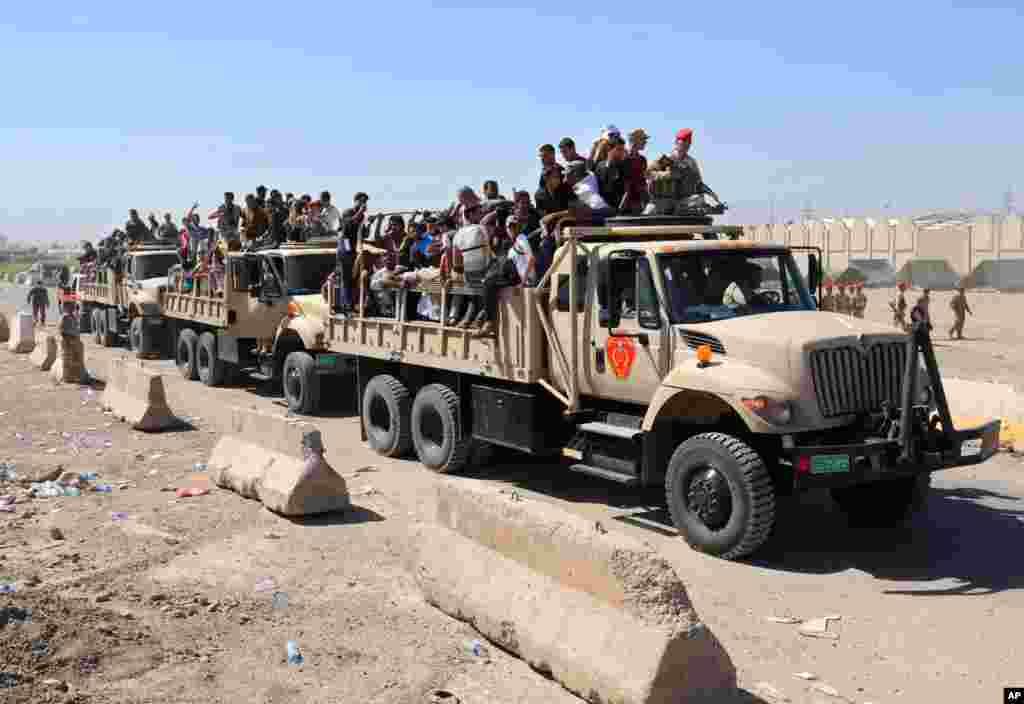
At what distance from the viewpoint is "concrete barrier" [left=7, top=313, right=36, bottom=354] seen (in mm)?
21406

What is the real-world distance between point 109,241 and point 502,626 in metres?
21.0

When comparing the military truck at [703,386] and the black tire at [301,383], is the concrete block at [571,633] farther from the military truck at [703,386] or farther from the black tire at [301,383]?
the black tire at [301,383]

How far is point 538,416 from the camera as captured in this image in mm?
9086

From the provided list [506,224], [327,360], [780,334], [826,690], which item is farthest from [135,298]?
[826,690]

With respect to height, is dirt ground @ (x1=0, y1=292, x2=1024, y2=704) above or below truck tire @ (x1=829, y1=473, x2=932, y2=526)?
below

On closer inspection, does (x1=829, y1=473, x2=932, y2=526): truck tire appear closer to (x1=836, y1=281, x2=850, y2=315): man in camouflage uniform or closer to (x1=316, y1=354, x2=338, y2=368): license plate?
(x1=316, y1=354, x2=338, y2=368): license plate

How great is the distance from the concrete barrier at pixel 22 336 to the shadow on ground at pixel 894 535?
595 inches

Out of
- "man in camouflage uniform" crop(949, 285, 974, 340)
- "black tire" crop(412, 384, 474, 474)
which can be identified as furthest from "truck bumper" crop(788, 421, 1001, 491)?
"man in camouflage uniform" crop(949, 285, 974, 340)

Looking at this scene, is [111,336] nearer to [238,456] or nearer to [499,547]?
[238,456]

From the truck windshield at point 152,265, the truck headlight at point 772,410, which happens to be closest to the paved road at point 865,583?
the truck headlight at point 772,410

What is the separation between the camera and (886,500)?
317 inches

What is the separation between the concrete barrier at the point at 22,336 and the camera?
2141cm

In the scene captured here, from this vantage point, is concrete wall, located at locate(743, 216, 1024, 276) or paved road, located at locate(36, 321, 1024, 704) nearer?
paved road, located at locate(36, 321, 1024, 704)

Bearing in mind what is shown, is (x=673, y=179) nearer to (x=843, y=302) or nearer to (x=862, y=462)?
(x=862, y=462)
